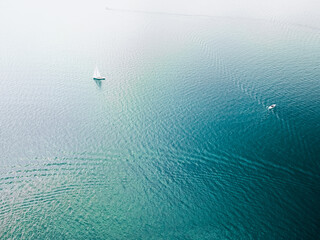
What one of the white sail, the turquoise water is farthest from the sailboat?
the turquoise water

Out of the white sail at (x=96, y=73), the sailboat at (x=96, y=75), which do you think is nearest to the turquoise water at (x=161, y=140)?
the sailboat at (x=96, y=75)

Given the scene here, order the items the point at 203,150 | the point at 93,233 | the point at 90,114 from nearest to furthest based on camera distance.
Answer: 1. the point at 93,233
2. the point at 203,150
3. the point at 90,114

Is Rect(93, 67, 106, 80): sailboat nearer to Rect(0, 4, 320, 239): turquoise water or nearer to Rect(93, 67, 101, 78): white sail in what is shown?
Rect(93, 67, 101, 78): white sail

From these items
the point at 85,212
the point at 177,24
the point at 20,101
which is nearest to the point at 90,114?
the point at 20,101

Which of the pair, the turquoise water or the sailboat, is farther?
the sailboat

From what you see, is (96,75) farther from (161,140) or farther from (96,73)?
(161,140)

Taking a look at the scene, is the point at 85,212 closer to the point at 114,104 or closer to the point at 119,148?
the point at 119,148

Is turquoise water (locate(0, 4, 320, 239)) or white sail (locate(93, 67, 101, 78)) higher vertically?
white sail (locate(93, 67, 101, 78))

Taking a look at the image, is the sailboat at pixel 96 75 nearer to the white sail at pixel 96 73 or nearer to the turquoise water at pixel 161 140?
the white sail at pixel 96 73

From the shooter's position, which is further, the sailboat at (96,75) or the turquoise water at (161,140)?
the sailboat at (96,75)
